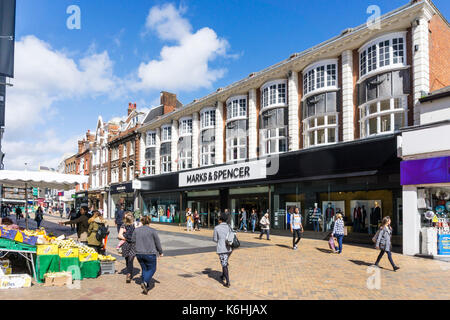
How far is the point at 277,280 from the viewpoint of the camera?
8227 millimetres

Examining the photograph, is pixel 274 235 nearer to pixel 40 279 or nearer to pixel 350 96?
pixel 350 96

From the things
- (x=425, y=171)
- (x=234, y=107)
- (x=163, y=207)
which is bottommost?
(x=163, y=207)

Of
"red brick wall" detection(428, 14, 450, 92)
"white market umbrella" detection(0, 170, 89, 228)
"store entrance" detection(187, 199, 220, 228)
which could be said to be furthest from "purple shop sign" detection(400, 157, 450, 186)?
"store entrance" detection(187, 199, 220, 228)

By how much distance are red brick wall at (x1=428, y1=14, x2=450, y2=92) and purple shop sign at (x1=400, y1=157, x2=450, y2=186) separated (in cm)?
450

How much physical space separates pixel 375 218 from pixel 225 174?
10.8 m

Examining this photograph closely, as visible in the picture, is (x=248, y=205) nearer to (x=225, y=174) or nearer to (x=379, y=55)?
(x=225, y=174)

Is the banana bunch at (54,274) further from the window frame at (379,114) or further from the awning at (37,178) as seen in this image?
the window frame at (379,114)

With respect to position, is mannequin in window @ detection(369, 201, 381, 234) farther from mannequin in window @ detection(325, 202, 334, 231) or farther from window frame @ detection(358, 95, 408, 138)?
window frame @ detection(358, 95, 408, 138)

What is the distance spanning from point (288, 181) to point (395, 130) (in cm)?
618

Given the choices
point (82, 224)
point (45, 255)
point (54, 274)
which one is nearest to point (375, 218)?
point (82, 224)

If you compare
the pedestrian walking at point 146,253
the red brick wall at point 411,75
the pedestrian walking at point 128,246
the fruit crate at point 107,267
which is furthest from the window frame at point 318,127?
the pedestrian walking at point 146,253

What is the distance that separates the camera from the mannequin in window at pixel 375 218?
15173 millimetres

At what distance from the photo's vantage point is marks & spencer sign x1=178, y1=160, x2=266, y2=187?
20812 mm
